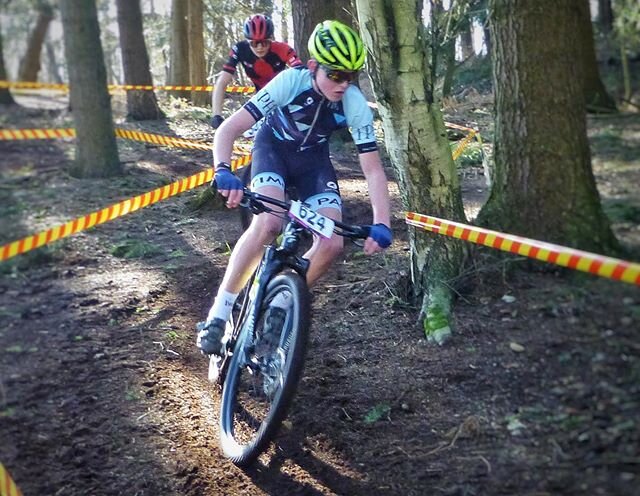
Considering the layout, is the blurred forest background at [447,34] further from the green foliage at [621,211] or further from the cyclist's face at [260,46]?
the cyclist's face at [260,46]

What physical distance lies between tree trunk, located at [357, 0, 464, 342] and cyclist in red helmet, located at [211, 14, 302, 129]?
2499 millimetres

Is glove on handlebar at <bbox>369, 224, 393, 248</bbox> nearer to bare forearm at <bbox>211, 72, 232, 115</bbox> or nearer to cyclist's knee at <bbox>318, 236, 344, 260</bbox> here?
cyclist's knee at <bbox>318, 236, 344, 260</bbox>

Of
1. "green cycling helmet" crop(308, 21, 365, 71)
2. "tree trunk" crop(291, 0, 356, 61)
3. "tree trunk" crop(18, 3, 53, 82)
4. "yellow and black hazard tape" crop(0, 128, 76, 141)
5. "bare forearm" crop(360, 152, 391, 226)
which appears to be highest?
"tree trunk" crop(18, 3, 53, 82)

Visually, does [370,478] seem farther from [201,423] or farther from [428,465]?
[201,423]

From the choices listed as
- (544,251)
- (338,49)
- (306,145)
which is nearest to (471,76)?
(306,145)

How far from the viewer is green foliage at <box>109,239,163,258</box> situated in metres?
7.18

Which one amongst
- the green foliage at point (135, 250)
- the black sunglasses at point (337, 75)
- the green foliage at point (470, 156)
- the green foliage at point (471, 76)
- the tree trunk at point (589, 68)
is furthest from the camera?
the green foliage at point (471, 76)

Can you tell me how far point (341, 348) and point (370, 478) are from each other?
148cm

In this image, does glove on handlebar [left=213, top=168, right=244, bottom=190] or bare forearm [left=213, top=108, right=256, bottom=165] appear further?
bare forearm [left=213, top=108, right=256, bottom=165]

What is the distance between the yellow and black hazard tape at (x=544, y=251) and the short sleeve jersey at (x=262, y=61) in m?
3.24

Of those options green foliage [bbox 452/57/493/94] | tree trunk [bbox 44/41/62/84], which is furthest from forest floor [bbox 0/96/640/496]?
tree trunk [bbox 44/41/62/84]

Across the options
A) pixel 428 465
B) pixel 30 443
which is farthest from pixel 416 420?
pixel 30 443

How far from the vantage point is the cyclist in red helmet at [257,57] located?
22.8 feet

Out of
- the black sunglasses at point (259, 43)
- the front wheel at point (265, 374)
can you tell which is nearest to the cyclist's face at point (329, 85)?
the front wheel at point (265, 374)
